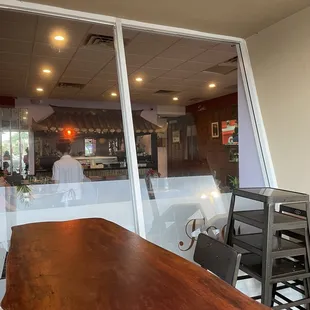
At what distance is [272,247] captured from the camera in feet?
6.97

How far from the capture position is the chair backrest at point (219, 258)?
147 cm

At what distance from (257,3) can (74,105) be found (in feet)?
20.4

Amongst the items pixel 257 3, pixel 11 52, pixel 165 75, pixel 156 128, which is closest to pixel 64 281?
pixel 257 3

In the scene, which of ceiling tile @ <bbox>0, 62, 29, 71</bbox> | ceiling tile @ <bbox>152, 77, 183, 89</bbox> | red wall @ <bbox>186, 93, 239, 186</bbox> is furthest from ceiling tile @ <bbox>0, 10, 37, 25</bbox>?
Answer: red wall @ <bbox>186, 93, 239, 186</bbox>

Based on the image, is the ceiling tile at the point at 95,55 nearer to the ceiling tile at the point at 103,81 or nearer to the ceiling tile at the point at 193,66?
the ceiling tile at the point at 103,81

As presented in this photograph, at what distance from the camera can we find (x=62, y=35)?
351 cm

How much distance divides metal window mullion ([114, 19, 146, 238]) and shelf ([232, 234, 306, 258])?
0.79m

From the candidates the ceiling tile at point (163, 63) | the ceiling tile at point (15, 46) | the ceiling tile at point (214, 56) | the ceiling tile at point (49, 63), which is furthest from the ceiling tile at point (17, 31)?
the ceiling tile at point (214, 56)

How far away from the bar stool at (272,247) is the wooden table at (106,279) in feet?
2.89

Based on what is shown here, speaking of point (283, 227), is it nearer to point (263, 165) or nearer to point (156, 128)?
point (263, 165)

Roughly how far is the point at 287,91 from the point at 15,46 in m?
3.13

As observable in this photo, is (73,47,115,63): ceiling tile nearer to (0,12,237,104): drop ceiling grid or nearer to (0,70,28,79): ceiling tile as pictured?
(0,12,237,104): drop ceiling grid

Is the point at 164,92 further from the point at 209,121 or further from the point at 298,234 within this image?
the point at 298,234

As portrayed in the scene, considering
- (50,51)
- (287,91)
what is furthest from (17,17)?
(287,91)
